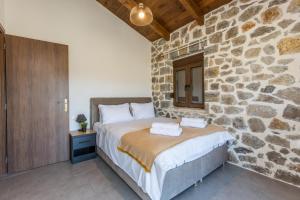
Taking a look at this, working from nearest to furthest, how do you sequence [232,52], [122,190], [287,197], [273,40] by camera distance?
[287,197] < [122,190] < [273,40] < [232,52]

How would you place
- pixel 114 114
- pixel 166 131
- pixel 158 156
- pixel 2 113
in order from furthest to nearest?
1. pixel 114 114
2. pixel 2 113
3. pixel 166 131
4. pixel 158 156

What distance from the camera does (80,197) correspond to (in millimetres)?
1892

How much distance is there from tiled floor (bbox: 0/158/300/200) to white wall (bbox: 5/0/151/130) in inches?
42.0

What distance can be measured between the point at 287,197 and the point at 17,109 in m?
Result: 3.88

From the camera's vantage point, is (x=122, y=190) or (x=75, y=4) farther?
(x=75, y=4)

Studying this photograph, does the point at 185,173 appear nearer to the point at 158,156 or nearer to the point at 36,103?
the point at 158,156

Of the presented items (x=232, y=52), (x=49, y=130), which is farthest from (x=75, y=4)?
(x=232, y=52)

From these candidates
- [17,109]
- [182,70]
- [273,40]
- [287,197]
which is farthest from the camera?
[182,70]

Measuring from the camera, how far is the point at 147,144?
1781 mm

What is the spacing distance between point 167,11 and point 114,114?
2413 mm

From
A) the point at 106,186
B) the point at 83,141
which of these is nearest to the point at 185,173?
the point at 106,186

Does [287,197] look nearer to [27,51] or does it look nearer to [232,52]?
[232,52]

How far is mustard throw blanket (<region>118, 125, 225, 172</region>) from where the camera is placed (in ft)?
5.34

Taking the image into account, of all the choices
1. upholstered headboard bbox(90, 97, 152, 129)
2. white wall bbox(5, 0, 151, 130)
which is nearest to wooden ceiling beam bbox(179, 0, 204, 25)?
white wall bbox(5, 0, 151, 130)
